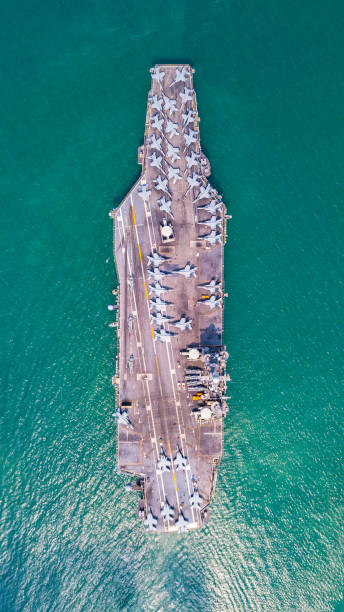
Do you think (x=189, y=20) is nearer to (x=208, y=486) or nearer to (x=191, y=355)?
(x=191, y=355)

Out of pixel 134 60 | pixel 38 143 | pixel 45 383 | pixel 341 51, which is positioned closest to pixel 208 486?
pixel 45 383

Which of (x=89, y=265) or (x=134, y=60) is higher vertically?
(x=134, y=60)

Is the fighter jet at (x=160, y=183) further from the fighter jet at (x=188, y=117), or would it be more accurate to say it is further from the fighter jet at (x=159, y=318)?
the fighter jet at (x=159, y=318)

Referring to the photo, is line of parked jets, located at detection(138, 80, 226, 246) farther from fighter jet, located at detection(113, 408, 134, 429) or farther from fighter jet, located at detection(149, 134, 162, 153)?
fighter jet, located at detection(113, 408, 134, 429)

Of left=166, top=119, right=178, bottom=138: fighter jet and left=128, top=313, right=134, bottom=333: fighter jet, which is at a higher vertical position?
left=166, top=119, right=178, bottom=138: fighter jet

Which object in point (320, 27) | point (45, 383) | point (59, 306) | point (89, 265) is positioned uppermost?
point (320, 27)

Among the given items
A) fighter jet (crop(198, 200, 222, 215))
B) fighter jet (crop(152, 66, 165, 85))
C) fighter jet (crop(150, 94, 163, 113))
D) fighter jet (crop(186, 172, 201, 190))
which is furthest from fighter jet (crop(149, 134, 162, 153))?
fighter jet (crop(198, 200, 222, 215))

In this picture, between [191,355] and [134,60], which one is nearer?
[191,355]
